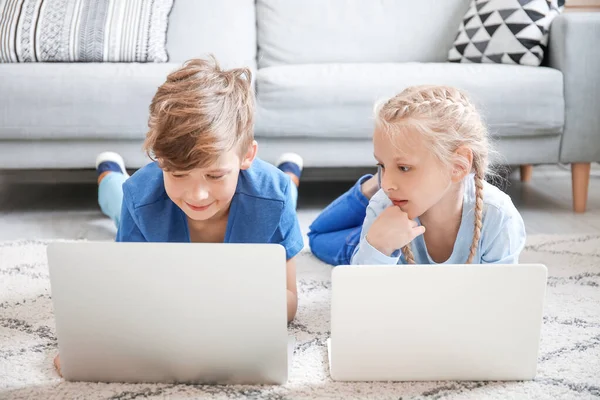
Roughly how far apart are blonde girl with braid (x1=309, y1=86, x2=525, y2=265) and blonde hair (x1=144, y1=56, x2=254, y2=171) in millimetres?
240

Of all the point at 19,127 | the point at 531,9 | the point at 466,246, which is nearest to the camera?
the point at 466,246

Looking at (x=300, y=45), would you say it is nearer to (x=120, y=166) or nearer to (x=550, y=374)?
(x=120, y=166)

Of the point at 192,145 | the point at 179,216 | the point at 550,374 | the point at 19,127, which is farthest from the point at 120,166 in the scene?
the point at 550,374

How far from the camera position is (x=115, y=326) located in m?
0.94

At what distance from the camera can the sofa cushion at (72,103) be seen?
1.89 meters

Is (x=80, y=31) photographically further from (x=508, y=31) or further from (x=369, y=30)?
(x=508, y=31)

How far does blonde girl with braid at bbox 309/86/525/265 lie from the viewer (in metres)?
1.07

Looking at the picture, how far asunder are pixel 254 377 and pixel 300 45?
5.45 feet

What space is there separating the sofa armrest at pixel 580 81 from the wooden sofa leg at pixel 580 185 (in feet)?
0.14

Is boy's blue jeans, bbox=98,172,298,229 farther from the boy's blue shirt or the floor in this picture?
the boy's blue shirt

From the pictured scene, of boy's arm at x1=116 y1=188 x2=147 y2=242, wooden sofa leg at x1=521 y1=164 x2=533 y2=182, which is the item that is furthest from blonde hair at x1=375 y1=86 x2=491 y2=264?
wooden sofa leg at x1=521 y1=164 x2=533 y2=182

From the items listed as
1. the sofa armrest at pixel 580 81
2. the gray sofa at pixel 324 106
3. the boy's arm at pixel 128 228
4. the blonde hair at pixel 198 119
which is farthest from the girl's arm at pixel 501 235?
the sofa armrest at pixel 580 81

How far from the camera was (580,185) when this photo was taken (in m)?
2.07

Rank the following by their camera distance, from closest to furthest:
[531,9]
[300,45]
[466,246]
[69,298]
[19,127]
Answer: [69,298], [466,246], [19,127], [531,9], [300,45]
